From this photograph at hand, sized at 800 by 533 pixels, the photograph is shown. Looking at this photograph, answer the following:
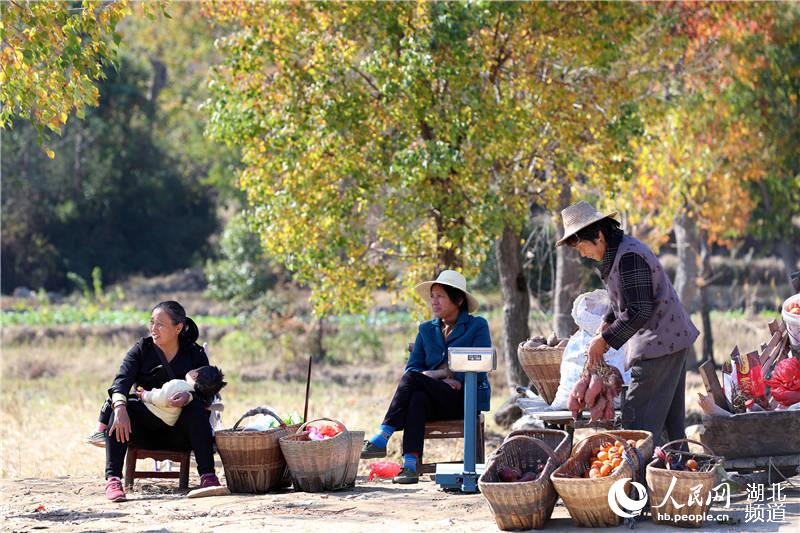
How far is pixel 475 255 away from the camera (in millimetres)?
12492

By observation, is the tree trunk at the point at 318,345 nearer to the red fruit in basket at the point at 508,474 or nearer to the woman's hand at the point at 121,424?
the woman's hand at the point at 121,424

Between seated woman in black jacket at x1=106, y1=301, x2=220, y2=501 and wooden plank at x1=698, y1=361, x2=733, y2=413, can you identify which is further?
seated woman in black jacket at x1=106, y1=301, x2=220, y2=501

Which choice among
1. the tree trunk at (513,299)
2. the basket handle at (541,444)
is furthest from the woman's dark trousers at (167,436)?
the tree trunk at (513,299)

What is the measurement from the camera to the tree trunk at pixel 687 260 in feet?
59.7

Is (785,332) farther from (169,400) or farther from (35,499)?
(35,499)

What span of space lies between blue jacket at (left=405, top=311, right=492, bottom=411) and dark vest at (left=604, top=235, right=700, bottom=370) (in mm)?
A: 1599

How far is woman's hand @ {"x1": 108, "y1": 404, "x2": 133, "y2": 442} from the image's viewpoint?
812 cm

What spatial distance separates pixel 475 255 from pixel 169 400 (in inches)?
196

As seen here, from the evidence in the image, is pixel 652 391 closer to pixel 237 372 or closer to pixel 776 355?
pixel 776 355

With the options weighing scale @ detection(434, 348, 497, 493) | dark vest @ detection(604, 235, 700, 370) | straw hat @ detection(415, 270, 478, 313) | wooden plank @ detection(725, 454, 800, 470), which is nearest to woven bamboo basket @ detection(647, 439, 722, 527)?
dark vest @ detection(604, 235, 700, 370)

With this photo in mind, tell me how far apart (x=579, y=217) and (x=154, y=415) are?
3100 millimetres

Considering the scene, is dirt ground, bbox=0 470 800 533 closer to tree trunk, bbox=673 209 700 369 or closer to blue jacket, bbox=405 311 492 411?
blue jacket, bbox=405 311 492 411

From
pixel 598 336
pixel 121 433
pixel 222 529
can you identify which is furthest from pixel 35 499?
pixel 598 336

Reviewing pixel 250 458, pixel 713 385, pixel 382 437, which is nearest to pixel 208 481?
pixel 250 458
